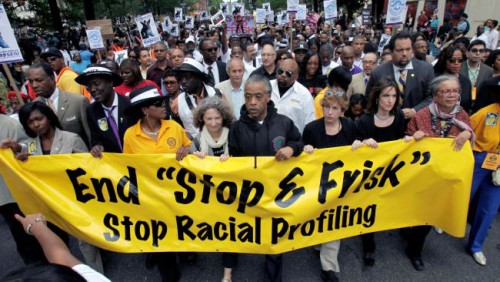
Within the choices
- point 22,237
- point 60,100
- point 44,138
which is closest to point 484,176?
point 44,138

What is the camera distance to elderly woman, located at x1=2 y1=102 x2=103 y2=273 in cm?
309

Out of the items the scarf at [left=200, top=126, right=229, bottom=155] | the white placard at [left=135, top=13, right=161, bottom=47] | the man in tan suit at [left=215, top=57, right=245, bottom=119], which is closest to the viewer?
the scarf at [left=200, top=126, right=229, bottom=155]

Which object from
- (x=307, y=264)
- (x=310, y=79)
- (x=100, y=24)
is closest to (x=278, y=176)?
(x=307, y=264)

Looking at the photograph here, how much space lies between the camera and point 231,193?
3.07 meters

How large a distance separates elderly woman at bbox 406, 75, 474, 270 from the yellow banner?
167 mm

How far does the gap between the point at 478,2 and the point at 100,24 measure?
19878 mm

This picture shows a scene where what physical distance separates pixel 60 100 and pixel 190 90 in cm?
152

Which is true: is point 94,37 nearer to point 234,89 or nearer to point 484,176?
point 234,89

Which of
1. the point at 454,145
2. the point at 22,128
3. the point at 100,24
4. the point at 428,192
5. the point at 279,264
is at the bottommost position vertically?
the point at 279,264

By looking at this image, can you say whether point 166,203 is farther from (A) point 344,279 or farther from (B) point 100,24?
(B) point 100,24

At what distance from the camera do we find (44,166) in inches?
123

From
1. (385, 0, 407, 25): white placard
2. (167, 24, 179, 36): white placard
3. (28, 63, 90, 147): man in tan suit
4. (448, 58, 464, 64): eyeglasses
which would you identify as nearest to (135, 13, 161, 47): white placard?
(28, 63, 90, 147): man in tan suit

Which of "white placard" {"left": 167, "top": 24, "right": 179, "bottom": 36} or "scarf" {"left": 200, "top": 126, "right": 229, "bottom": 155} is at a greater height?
"white placard" {"left": 167, "top": 24, "right": 179, "bottom": 36}

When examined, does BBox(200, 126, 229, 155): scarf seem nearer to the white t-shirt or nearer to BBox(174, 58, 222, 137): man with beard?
BBox(174, 58, 222, 137): man with beard
